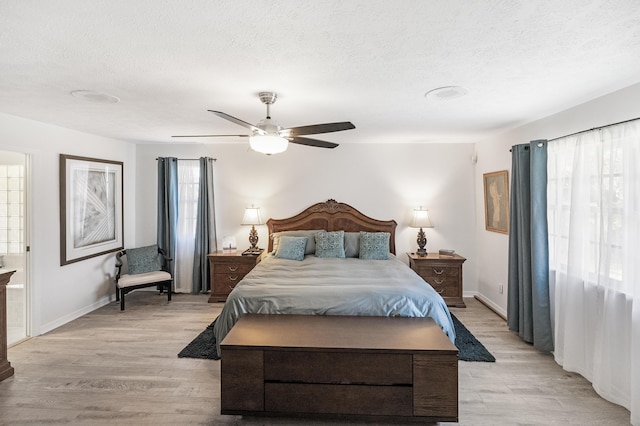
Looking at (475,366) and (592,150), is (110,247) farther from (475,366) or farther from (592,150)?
(592,150)

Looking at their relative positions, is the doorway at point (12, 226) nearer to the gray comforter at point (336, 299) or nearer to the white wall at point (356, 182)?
the white wall at point (356, 182)

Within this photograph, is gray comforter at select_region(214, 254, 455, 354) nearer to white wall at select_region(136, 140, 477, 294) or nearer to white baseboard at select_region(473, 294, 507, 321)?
white baseboard at select_region(473, 294, 507, 321)

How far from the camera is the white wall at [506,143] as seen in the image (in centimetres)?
257

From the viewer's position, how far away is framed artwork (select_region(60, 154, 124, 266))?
4109mm

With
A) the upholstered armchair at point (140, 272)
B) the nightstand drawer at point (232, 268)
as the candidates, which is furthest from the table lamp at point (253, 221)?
the upholstered armchair at point (140, 272)

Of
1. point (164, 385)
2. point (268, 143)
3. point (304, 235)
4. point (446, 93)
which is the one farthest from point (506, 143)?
point (164, 385)

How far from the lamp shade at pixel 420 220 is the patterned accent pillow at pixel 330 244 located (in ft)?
3.65

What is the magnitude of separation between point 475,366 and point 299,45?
2.99 m

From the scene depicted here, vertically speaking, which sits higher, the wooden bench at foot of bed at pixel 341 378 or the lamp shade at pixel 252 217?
the lamp shade at pixel 252 217

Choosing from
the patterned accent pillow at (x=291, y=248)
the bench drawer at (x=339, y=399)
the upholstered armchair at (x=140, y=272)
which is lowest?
the bench drawer at (x=339, y=399)

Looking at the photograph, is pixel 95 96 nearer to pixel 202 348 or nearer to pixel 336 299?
pixel 202 348

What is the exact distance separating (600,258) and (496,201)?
1938 mm

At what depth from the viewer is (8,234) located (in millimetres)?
4199

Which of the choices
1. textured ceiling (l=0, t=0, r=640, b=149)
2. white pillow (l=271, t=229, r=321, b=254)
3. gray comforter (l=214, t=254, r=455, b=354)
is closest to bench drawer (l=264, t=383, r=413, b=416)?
gray comforter (l=214, t=254, r=455, b=354)
